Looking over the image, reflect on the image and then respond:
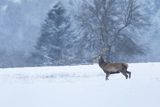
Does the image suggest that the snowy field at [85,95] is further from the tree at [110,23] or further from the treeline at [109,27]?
the tree at [110,23]

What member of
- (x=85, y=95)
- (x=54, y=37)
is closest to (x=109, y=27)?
(x=54, y=37)

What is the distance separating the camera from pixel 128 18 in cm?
5456

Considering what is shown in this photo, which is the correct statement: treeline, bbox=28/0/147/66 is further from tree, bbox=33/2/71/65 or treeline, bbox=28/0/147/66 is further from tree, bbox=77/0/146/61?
tree, bbox=33/2/71/65

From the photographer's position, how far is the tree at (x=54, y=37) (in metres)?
68.8

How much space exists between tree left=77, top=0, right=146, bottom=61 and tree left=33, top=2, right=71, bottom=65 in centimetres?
1381

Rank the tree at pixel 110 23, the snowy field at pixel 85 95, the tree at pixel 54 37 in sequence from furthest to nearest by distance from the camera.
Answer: the tree at pixel 54 37, the tree at pixel 110 23, the snowy field at pixel 85 95

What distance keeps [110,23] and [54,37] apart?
17.5 meters

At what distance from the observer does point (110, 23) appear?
53688 millimetres

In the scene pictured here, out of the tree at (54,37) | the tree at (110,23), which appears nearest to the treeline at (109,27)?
the tree at (110,23)

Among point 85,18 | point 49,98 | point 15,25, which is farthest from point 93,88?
point 15,25

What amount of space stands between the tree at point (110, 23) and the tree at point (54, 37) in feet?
45.3

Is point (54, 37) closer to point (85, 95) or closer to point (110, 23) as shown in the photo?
point (110, 23)

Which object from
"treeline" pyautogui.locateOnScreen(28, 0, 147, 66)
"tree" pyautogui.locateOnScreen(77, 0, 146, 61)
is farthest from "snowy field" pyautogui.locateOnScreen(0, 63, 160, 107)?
"tree" pyautogui.locateOnScreen(77, 0, 146, 61)

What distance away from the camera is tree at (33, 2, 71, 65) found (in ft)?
226
